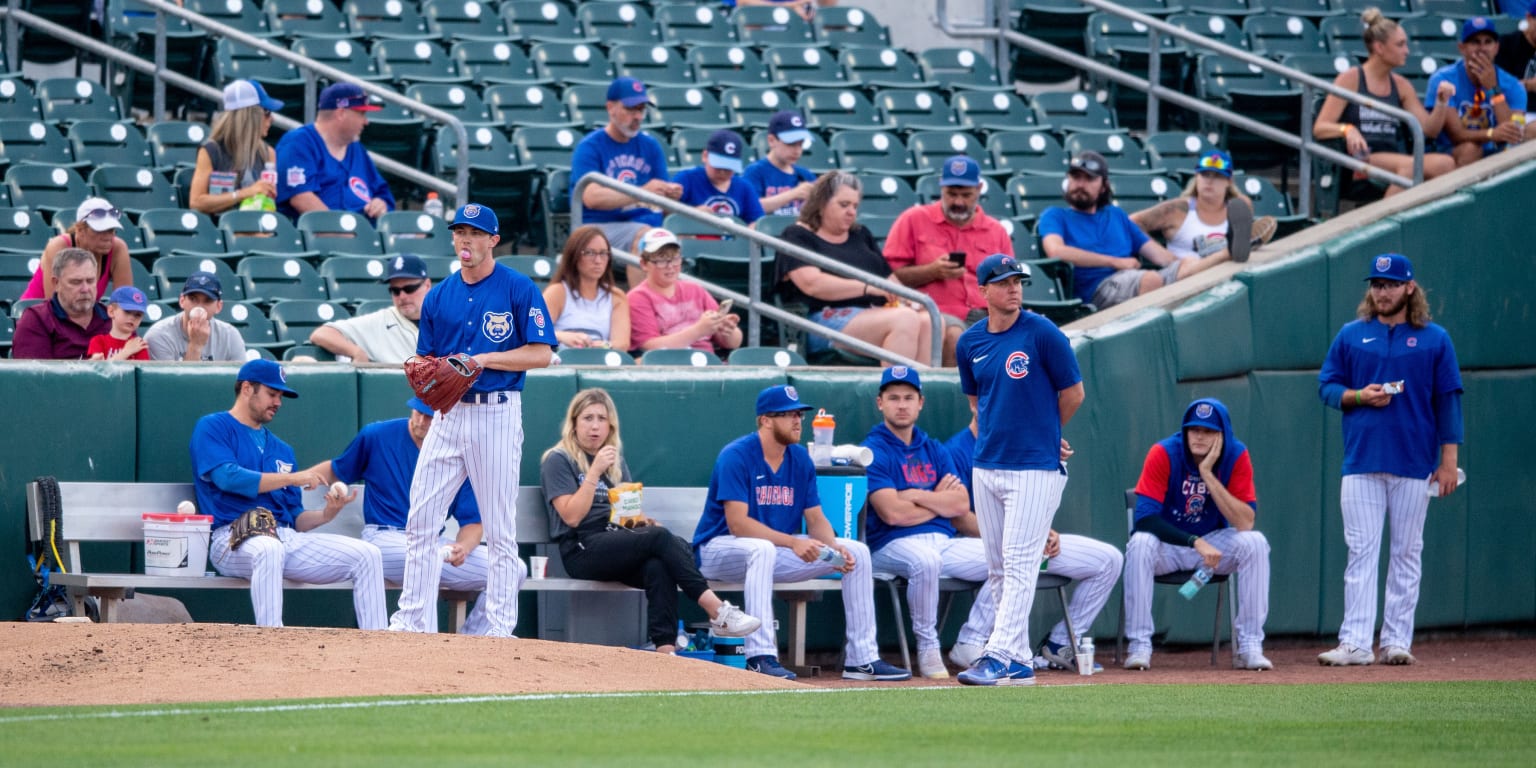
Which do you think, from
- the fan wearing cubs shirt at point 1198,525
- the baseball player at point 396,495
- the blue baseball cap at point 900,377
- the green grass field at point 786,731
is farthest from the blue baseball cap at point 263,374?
the fan wearing cubs shirt at point 1198,525

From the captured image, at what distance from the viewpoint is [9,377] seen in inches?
346

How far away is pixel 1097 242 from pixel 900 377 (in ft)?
9.08

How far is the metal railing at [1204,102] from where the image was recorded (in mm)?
12945

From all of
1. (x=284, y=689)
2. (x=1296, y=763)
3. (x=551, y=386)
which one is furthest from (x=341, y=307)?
(x=1296, y=763)

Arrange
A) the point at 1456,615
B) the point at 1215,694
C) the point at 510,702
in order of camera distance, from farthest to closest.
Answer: the point at 1456,615 → the point at 1215,694 → the point at 510,702

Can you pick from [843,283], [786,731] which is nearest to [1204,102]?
[843,283]

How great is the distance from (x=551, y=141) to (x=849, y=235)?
2.36 meters

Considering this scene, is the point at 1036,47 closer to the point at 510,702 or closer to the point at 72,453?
the point at 72,453

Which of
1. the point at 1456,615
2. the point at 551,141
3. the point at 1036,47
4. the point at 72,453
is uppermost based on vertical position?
the point at 1036,47

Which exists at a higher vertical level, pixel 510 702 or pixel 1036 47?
pixel 1036 47

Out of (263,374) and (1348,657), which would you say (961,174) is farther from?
(263,374)

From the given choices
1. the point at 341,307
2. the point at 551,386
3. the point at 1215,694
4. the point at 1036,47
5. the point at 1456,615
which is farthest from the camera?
the point at 1036,47

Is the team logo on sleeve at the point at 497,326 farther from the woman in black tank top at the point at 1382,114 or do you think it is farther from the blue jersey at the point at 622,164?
the woman in black tank top at the point at 1382,114

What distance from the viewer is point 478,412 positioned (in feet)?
26.7
